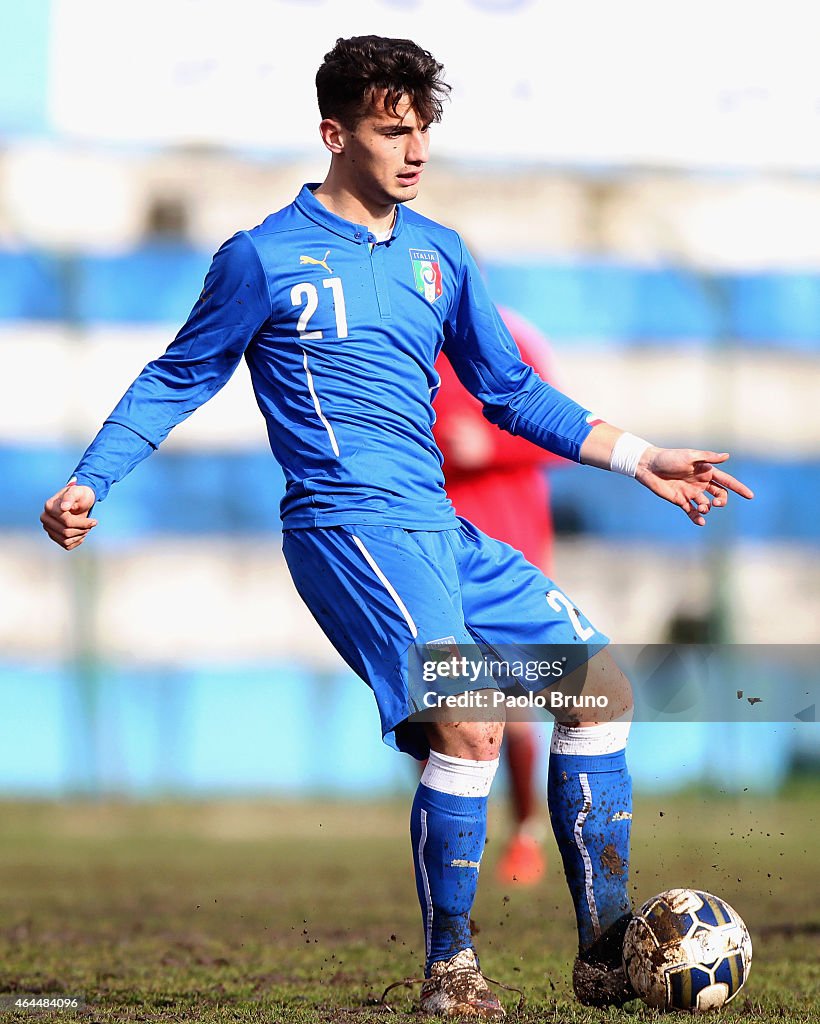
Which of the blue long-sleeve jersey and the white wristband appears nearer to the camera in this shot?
the blue long-sleeve jersey

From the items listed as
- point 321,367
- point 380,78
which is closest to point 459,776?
point 321,367

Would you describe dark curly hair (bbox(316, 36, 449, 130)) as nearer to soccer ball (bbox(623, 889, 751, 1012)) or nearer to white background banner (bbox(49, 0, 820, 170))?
soccer ball (bbox(623, 889, 751, 1012))

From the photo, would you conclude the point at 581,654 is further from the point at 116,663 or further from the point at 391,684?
the point at 116,663

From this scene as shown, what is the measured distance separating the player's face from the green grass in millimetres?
1815

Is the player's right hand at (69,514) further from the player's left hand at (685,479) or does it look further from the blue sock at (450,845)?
the player's left hand at (685,479)

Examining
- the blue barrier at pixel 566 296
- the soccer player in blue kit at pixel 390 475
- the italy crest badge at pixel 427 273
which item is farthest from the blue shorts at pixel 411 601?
the blue barrier at pixel 566 296

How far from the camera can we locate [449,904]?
10.9ft

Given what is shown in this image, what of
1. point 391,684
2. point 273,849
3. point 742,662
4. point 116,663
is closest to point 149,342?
point 116,663

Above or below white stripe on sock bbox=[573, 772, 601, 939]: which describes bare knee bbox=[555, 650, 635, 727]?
above

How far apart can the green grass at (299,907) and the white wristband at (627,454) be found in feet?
3.95

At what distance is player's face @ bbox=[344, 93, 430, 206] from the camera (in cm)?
346

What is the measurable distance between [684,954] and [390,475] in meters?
1.21

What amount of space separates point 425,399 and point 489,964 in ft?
5.71

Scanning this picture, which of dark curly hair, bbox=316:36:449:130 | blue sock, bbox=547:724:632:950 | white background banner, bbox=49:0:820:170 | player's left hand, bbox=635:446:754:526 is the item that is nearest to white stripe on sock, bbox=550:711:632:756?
blue sock, bbox=547:724:632:950
